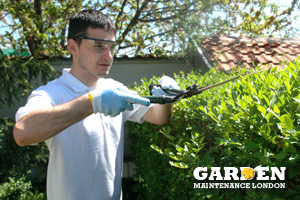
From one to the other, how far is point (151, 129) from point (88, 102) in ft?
4.96

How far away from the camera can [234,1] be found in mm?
9844

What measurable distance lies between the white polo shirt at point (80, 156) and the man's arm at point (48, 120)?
36 cm

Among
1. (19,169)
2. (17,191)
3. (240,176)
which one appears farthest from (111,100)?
(19,169)

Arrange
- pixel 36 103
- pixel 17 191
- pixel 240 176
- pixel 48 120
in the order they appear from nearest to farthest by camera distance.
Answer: pixel 240 176 < pixel 48 120 < pixel 36 103 < pixel 17 191

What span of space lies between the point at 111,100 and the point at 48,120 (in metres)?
0.39

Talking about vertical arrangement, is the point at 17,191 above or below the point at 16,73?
below

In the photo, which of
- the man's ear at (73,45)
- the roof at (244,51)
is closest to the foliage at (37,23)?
the roof at (244,51)

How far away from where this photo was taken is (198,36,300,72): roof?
23.7 feet

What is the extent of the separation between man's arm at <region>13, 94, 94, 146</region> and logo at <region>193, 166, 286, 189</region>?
78 cm

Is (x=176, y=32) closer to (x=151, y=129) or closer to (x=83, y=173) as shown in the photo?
(x=151, y=129)

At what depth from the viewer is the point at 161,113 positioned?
8.14ft

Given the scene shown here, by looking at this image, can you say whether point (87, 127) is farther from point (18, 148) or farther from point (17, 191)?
point (18, 148)

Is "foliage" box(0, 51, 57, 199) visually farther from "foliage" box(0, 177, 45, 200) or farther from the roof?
the roof

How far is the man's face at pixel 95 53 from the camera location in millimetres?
2373
